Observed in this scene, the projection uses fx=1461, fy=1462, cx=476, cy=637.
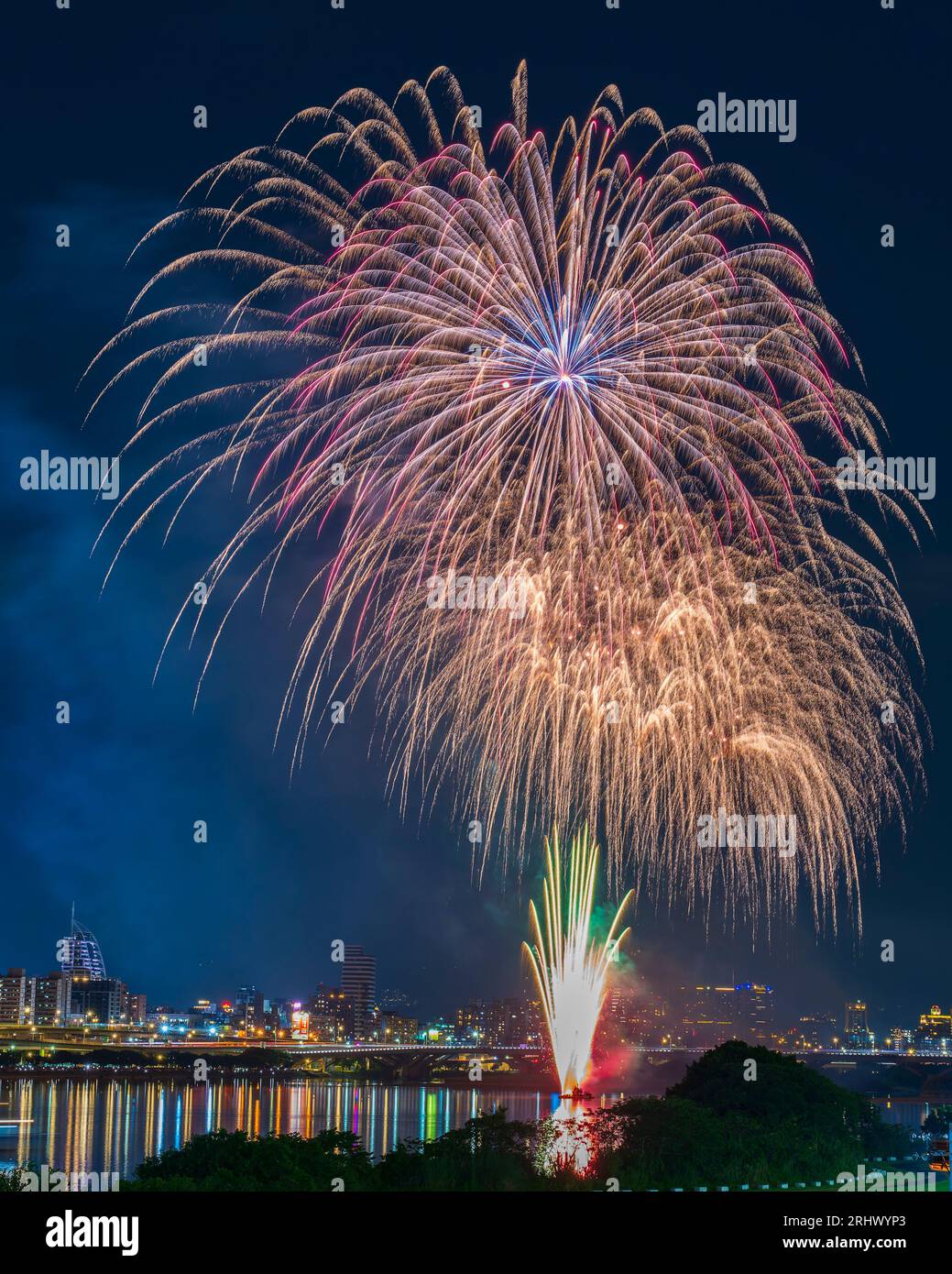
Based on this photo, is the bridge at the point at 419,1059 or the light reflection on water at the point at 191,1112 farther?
the bridge at the point at 419,1059

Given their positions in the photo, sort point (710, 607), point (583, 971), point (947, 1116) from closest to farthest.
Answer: point (710, 607) < point (583, 971) < point (947, 1116)

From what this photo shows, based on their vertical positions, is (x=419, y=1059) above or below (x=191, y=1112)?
below

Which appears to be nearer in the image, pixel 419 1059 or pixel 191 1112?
pixel 191 1112

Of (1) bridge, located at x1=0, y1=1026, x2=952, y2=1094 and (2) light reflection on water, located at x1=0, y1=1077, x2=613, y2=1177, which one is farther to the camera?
(1) bridge, located at x1=0, y1=1026, x2=952, y2=1094

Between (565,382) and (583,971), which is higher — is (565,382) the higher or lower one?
the higher one

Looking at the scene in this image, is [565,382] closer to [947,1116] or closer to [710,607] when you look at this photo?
[710,607]
